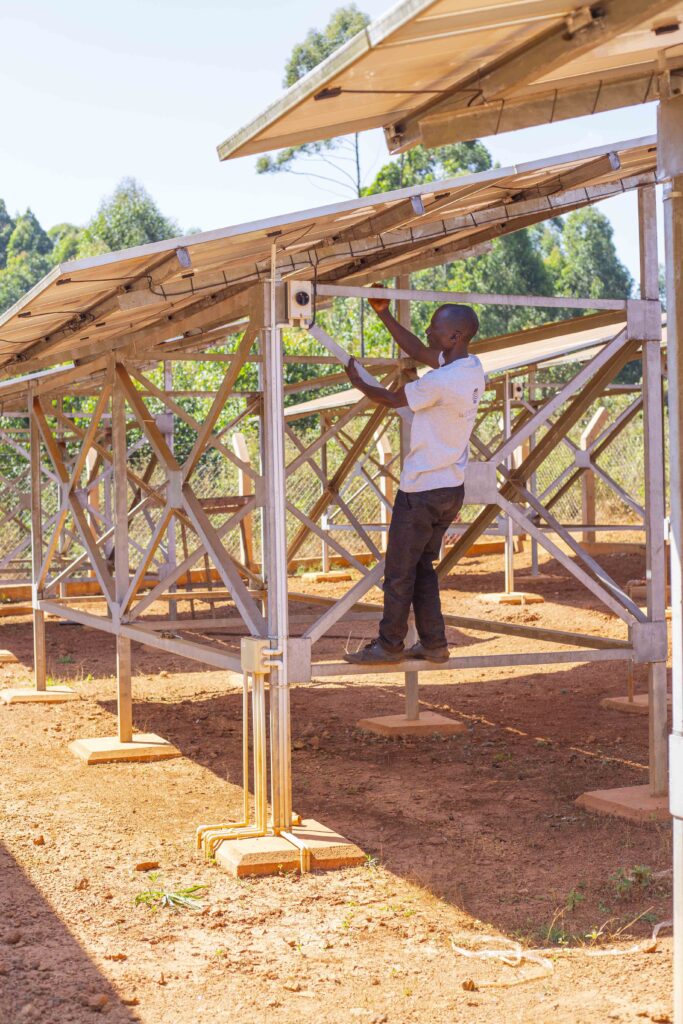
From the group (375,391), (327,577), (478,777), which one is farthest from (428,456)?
(327,577)

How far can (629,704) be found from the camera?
334 inches

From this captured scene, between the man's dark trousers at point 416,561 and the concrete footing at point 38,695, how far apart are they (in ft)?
14.8

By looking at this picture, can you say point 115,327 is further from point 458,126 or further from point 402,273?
point 458,126

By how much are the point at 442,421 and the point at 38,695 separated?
5.19 metres

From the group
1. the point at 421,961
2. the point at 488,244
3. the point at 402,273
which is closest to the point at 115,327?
the point at 402,273

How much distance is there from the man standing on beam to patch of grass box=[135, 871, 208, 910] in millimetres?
1255

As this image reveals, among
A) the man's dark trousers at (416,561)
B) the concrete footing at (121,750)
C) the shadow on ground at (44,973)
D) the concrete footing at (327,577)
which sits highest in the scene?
the man's dark trousers at (416,561)

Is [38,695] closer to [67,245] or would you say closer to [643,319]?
[643,319]

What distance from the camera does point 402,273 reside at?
7.03 metres

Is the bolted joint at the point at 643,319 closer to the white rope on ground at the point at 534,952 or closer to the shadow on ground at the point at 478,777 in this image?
the shadow on ground at the point at 478,777

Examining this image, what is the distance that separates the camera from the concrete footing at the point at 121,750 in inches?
286

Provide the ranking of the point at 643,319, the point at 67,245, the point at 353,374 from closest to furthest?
the point at 353,374
the point at 643,319
the point at 67,245

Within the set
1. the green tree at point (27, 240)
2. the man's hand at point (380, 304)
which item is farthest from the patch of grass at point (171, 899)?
the green tree at point (27, 240)

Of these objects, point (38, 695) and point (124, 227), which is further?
point (124, 227)
